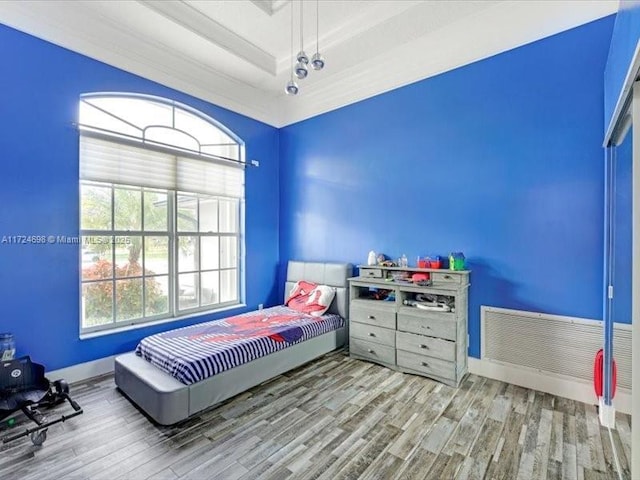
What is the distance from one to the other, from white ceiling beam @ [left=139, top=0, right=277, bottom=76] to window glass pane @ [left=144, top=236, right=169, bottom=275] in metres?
2.37

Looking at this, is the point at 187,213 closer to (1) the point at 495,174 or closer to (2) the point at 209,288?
(2) the point at 209,288

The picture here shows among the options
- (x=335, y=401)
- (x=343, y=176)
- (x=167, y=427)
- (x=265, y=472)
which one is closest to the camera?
(x=265, y=472)

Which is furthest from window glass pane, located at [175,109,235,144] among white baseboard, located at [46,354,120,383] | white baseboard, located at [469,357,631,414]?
white baseboard, located at [469,357,631,414]

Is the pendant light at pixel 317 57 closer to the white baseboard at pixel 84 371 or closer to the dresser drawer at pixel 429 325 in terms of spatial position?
the dresser drawer at pixel 429 325

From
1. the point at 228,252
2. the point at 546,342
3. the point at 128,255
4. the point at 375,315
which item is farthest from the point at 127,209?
the point at 546,342

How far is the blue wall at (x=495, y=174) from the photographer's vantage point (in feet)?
8.60

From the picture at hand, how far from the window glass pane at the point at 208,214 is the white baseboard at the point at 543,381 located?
142 inches

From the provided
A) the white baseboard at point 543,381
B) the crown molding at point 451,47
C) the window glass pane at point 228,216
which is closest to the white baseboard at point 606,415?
the white baseboard at point 543,381

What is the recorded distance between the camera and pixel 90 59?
309 cm

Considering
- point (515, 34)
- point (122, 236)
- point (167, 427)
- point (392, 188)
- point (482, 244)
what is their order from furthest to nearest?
point (392, 188) < point (122, 236) < point (482, 244) < point (515, 34) < point (167, 427)

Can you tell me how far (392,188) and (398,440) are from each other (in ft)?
8.77

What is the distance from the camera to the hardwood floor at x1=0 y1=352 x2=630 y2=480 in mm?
1832

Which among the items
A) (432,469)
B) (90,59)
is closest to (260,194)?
(90,59)

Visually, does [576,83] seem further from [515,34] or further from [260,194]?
[260,194]
